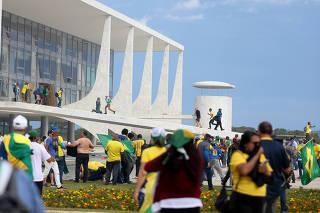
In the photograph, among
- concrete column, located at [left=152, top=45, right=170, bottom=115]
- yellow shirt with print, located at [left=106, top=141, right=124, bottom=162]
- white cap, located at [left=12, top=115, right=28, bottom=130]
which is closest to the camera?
white cap, located at [left=12, top=115, right=28, bottom=130]

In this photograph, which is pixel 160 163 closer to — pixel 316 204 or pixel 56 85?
pixel 316 204

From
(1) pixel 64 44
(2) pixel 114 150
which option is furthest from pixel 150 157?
(1) pixel 64 44

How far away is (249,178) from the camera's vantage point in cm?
528

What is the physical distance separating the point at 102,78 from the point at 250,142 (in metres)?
36.6

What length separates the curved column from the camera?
133 feet

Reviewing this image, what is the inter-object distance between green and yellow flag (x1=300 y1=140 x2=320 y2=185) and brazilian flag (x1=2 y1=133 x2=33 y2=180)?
1022 centimetres

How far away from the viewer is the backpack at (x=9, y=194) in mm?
1891

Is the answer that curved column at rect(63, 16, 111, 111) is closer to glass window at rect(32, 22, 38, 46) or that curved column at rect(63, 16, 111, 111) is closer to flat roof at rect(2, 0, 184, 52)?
flat roof at rect(2, 0, 184, 52)

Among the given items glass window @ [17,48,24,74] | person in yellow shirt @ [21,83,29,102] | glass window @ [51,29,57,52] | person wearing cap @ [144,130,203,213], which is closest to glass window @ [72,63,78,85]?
glass window @ [51,29,57,52]

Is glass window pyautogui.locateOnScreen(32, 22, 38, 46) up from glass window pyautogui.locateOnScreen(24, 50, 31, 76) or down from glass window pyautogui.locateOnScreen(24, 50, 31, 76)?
up

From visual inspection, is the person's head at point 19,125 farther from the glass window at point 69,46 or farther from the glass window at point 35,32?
the glass window at point 69,46

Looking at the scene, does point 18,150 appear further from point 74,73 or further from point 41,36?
point 74,73

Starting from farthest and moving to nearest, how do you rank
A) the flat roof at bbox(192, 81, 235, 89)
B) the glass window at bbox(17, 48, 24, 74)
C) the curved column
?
the flat roof at bbox(192, 81, 235, 89), the glass window at bbox(17, 48, 24, 74), the curved column

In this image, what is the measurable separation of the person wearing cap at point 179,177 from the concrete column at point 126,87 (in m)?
39.3
